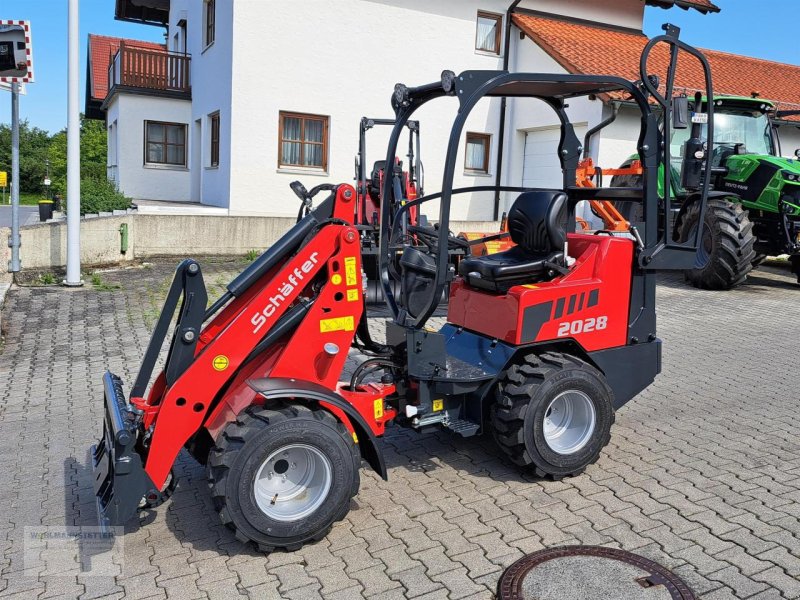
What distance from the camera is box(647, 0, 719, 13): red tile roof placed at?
19.8 metres

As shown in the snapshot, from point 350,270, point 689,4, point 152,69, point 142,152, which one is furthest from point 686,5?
point 350,270

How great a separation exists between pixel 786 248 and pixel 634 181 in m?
2.87

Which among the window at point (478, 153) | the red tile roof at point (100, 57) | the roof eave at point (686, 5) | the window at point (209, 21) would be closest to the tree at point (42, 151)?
the red tile roof at point (100, 57)

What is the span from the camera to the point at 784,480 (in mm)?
4559

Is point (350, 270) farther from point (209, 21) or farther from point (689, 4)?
point (689, 4)

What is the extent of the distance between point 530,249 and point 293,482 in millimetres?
2254

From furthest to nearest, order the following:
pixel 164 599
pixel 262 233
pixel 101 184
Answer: pixel 101 184 → pixel 262 233 → pixel 164 599

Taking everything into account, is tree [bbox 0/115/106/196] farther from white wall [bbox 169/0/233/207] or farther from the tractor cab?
the tractor cab

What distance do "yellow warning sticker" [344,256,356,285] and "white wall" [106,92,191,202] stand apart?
52.4 ft

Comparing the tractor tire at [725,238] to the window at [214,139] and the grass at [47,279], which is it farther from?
the window at [214,139]

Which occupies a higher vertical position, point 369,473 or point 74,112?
point 74,112

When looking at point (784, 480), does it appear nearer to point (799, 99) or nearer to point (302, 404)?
point (302, 404)

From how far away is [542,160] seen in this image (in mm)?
17672

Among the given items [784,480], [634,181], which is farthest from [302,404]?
[634,181]
